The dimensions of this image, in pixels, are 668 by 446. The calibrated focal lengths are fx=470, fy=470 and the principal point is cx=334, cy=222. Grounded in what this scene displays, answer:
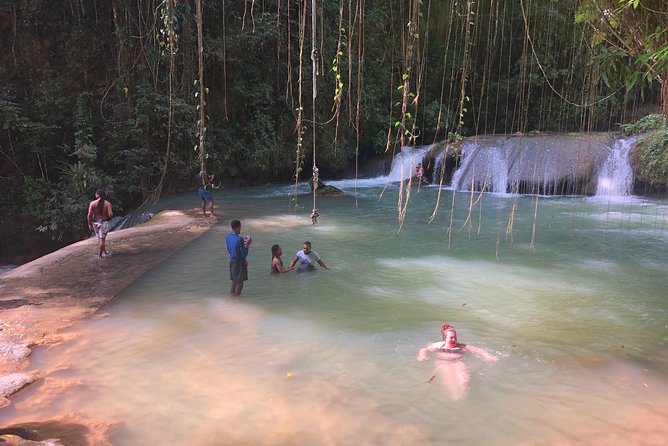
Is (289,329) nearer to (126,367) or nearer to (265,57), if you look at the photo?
(126,367)

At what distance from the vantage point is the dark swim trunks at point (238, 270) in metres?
5.94

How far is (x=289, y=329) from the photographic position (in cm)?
512

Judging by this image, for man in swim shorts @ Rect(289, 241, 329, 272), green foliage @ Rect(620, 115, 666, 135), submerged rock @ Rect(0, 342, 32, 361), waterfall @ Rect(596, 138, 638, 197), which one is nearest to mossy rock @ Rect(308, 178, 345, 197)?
man in swim shorts @ Rect(289, 241, 329, 272)

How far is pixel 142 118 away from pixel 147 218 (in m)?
3.43

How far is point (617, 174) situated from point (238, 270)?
45.6 ft

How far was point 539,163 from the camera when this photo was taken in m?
16.0

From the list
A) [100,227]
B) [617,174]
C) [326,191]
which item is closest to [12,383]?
[100,227]

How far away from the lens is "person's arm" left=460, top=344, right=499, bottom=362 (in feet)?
14.6

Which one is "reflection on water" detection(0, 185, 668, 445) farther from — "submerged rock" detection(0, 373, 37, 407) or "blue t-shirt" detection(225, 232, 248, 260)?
"blue t-shirt" detection(225, 232, 248, 260)

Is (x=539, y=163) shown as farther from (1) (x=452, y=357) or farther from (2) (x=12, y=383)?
(2) (x=12, y=383)

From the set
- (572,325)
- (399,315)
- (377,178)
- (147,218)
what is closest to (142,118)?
(147,218)

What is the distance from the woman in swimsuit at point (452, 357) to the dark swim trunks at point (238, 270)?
2.54 meters

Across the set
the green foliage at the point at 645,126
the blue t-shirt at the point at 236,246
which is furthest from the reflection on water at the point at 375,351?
the green foliage at the point at 645,126

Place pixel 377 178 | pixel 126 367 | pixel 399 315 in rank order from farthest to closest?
1. pixel 377 178
2. pixel 399 315
3. pixel 126 367
